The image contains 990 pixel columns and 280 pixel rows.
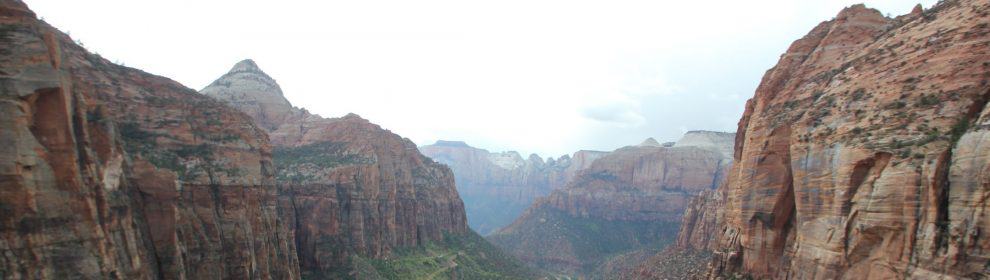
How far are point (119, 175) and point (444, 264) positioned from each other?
55.8 meters

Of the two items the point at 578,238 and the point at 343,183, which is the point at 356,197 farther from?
the point at 578,238

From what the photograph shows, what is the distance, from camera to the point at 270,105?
9500 centimetres

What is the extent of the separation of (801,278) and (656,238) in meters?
118

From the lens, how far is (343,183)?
228ft

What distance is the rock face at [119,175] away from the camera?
69.7 feet

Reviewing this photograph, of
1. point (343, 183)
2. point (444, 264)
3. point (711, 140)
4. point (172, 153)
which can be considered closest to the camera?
point (172, 153)

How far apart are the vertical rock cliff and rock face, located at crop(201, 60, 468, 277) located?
127mm

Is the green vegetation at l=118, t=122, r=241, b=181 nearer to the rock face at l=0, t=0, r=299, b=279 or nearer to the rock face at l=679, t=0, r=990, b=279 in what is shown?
the rock face at l=0, t=0, r=299, b=279

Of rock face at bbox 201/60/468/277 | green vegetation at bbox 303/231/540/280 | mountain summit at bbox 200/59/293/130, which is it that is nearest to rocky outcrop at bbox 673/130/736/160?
green vegetation at bbox 303/231/540/280

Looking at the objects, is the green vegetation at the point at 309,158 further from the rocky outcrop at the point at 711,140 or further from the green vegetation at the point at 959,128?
the rocky outcrop at the point at 711,140

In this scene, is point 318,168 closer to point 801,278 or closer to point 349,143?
point 349,143

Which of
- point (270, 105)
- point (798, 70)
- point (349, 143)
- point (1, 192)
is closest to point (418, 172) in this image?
point (349, 143)

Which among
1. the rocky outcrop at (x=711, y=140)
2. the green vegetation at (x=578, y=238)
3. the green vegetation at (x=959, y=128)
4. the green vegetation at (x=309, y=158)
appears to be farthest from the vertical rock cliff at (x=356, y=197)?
the rocky outcrop at (x=711, y=140)

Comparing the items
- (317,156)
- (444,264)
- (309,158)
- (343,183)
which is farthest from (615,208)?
(309,158)
